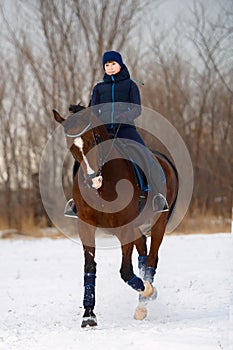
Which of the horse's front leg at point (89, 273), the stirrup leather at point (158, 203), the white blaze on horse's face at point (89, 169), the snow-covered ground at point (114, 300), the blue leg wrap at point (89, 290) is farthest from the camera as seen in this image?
the stirrup leather at point (158, 203)

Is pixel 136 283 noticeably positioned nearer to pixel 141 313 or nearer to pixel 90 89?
pixel 141 313

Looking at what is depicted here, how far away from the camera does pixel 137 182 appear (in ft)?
21.1

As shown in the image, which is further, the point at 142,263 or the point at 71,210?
the point at 142,263

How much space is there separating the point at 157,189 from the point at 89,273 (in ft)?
4.19

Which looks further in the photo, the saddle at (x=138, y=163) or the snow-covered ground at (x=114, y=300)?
the saddle at (x=138, y=163)

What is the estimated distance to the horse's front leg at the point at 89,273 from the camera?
6102mm

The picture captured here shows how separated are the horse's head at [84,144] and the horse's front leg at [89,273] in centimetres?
71

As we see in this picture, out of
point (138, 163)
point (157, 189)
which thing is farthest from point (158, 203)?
point (138, 163)

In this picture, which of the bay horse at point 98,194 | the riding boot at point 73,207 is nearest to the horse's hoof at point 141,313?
the bay horse at point 98,194

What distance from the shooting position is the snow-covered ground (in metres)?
4.98

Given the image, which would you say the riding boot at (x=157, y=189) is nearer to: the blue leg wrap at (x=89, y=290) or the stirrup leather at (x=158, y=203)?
the stirrup leather at (x=158, y=203)

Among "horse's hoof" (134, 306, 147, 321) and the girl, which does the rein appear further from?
"horse's hoof" (134, 306, 147, 321)

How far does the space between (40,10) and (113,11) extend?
2268 mm

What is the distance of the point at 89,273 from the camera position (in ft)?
20.7
